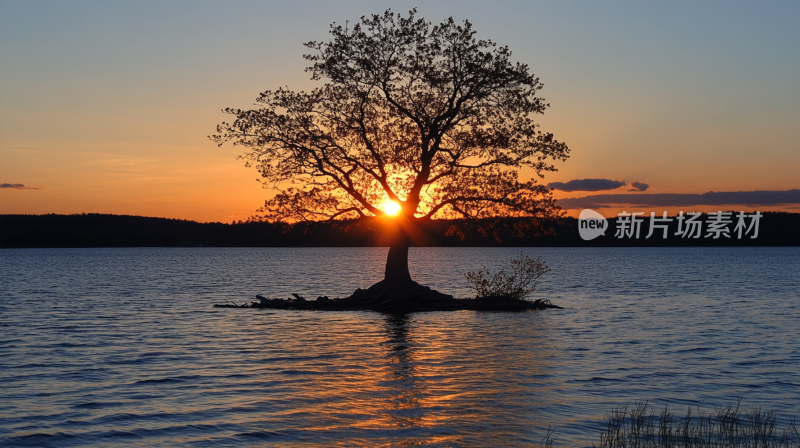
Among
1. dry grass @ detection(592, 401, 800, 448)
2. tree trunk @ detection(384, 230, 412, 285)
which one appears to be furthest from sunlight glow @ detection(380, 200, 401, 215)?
dry grass @ detection(592, 401, 800, 448)

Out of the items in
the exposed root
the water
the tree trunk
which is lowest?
the water

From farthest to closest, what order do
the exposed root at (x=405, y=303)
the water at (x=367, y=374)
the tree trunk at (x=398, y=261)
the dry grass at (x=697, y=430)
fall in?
the tree trunk at (x=398, y=261) < the exposed root at (x=405, y=303) < the water at (x=367, y=374) < the dry grass at (x=697, y=430)

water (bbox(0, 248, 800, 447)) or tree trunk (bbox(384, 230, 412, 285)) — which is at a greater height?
tree trunk (bbox(384, 230, 412, 285))

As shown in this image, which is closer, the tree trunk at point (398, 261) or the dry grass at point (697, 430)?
the dry grass at point (697, 430)

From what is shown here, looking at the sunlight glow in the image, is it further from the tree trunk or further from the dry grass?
the dry grass

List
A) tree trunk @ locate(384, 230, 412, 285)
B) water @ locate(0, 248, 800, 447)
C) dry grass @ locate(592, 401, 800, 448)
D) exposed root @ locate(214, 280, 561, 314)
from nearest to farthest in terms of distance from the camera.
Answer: dry grass @ locate(592, 401, 800, 448), water @ locate(0, 248, 800, 447), exposed root @ locate(214, 280, 561, 314), tree trunk @ locate(384, 230, 412, 285)

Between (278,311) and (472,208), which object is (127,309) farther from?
(472,208)

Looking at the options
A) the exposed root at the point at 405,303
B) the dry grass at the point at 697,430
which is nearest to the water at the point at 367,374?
the dry grass at the point at 697,430

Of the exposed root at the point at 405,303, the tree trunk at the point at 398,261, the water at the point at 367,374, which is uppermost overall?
the tree trunk at the point at 398,261

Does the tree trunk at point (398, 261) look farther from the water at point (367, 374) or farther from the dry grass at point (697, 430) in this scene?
the dry grass at point (697, 430)

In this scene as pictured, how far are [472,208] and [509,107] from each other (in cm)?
635

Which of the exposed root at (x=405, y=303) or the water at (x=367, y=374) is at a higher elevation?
the exposed root at (x=405, y=303)

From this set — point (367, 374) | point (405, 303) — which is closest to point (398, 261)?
point (405, 303)

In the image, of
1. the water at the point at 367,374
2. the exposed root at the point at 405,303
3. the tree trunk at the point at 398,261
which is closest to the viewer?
the water at the point at 367,374
